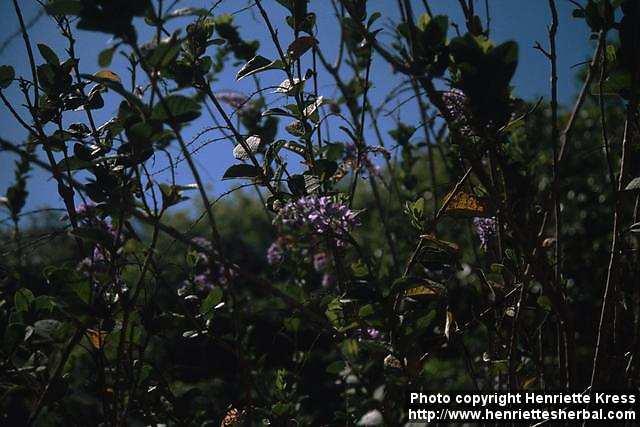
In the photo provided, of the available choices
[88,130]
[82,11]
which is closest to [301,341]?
[88,130]

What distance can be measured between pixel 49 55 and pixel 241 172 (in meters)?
0.54

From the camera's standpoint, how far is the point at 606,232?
3.34 meters

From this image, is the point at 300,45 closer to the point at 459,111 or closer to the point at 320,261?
the point at 459,111

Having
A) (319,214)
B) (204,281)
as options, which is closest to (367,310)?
(319,214)

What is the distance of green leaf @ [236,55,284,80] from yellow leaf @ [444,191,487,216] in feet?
1.72

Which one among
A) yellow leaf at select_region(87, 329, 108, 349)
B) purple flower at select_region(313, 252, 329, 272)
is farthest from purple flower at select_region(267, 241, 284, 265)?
yellow leaf at select_region(87, 329, 108, 349)

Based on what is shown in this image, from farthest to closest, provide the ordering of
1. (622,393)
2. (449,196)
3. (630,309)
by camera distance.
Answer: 1. (630,309)
2. (622,393)
3. (449,196)

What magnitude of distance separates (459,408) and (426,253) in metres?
0.39

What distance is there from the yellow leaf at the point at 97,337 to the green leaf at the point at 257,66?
0.66 metres

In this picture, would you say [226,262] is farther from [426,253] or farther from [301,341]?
[301,341]

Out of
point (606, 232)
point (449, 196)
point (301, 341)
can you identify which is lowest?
point (301, 341)

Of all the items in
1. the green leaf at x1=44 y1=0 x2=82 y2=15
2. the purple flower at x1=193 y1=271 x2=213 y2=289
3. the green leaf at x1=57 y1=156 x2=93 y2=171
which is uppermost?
the green leaf at x1=44 y1=0 x2=82 y2=15

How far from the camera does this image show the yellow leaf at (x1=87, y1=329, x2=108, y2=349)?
1337mm

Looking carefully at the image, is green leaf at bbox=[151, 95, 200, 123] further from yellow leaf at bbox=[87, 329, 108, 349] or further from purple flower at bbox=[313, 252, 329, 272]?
purple flower at bbox=[313, 252, 329, 272]
